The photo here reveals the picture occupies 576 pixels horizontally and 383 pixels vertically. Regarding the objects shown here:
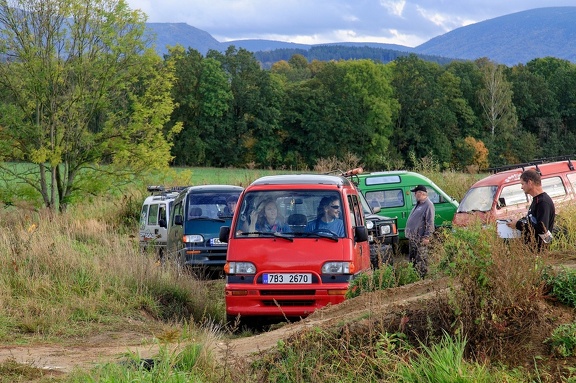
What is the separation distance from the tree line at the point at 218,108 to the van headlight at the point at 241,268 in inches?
976

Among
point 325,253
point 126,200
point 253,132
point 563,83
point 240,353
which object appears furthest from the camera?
point 563,83

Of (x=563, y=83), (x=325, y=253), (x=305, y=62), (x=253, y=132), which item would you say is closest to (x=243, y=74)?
(x=253, y=132)

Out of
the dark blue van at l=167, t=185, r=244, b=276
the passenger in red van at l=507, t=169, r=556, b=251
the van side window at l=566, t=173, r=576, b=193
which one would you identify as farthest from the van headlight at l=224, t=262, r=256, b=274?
the van side window at l=566, t=173, r=576, b=193

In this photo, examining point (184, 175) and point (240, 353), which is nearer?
point (240, 353)

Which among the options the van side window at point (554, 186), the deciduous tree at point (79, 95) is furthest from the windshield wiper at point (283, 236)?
the deciduous tree at point (79, 95)

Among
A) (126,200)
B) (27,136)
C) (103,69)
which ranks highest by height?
Result: (103,69)

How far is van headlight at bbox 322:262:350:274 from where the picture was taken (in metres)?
11.5

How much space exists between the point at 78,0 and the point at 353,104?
54.2 metres

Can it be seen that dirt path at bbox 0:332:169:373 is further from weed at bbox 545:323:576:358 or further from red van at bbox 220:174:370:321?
weed at bbox 545:323:576:358

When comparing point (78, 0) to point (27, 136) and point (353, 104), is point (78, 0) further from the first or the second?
point (353, 104)

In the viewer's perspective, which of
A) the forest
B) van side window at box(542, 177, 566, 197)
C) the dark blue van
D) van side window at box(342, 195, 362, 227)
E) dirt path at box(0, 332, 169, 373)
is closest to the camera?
dirt path at box(0, 332, 169, 373)

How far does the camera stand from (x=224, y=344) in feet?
29.3

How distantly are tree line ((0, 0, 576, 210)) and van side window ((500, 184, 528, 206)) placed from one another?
17878 mm

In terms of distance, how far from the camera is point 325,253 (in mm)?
11531
